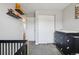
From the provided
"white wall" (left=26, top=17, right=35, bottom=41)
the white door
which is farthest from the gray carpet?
"white wall" (left=26, top=17, right=35, bottom=41)

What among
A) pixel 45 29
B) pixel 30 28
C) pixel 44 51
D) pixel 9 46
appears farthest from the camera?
pixel 30 28

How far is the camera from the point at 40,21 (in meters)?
4.42

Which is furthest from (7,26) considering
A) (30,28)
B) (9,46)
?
(30,28)

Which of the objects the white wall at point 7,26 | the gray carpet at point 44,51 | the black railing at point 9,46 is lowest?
the gray carpet at point 44,51

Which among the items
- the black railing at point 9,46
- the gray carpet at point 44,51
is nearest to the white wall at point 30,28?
the gray carpet at point 44,51

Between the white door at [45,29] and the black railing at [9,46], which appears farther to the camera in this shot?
the white door at [45,29]

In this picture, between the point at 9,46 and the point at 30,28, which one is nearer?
the point at 9,46

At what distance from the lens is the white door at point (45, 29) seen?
4297 millimetres

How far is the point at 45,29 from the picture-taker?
4.49 m

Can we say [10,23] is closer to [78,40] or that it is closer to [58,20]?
[78,40]

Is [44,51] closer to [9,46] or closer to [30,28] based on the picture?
[9,46]

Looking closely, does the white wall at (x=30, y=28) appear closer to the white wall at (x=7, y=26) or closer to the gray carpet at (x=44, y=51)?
the gray carpet at (x=44, y=51)

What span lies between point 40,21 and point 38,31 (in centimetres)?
37
